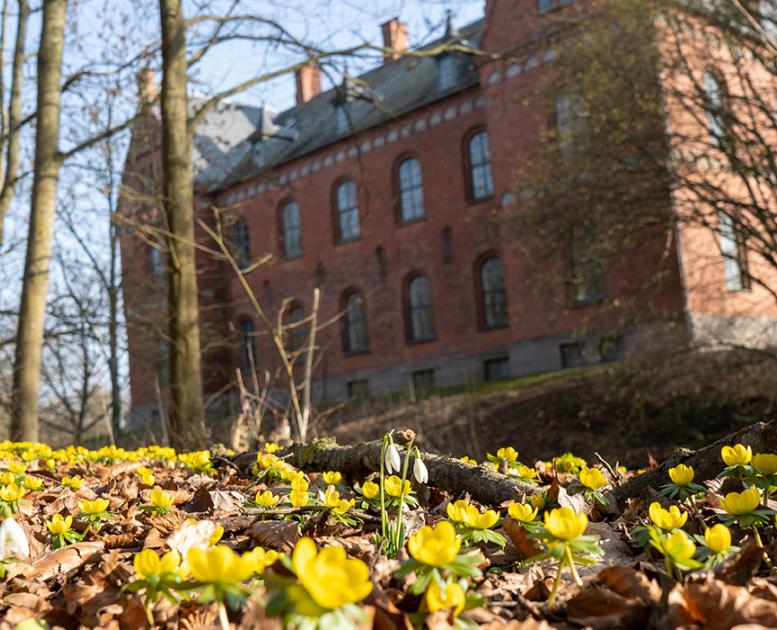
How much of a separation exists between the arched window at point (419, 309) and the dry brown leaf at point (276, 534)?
27595 millimetres

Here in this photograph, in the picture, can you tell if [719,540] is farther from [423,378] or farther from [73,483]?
[423,378]

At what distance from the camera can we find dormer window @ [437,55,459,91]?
A: 29.8 m

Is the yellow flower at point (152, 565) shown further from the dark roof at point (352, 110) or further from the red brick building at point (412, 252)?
the dark roof at point (352, 110)

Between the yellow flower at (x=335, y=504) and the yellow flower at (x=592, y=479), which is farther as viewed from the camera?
the yellow flower at (x=592, y=479)

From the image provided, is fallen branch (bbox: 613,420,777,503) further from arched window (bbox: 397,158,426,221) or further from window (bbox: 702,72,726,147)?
arched window (bbox: 397,158,426,221)

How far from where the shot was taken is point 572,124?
16875 mm

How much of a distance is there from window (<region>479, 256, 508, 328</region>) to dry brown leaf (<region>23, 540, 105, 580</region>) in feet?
83.9

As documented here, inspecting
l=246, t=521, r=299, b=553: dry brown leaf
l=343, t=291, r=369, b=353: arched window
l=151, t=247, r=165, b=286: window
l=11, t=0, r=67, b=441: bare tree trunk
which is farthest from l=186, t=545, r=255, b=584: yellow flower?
l=343, t=291, r=369, b=353: arched window

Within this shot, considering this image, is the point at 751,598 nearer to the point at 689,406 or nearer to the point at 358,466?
the point at 358,466

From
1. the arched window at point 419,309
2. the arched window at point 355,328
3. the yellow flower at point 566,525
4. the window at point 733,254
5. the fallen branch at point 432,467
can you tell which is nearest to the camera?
the yellow flower at point 566,525

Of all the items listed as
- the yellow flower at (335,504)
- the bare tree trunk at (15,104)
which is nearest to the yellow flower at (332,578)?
the yellow flower at (335,504)

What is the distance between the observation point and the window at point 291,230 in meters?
35.5

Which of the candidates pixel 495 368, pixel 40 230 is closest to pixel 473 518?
pixel 40 230

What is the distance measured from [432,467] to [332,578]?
2.31 m
